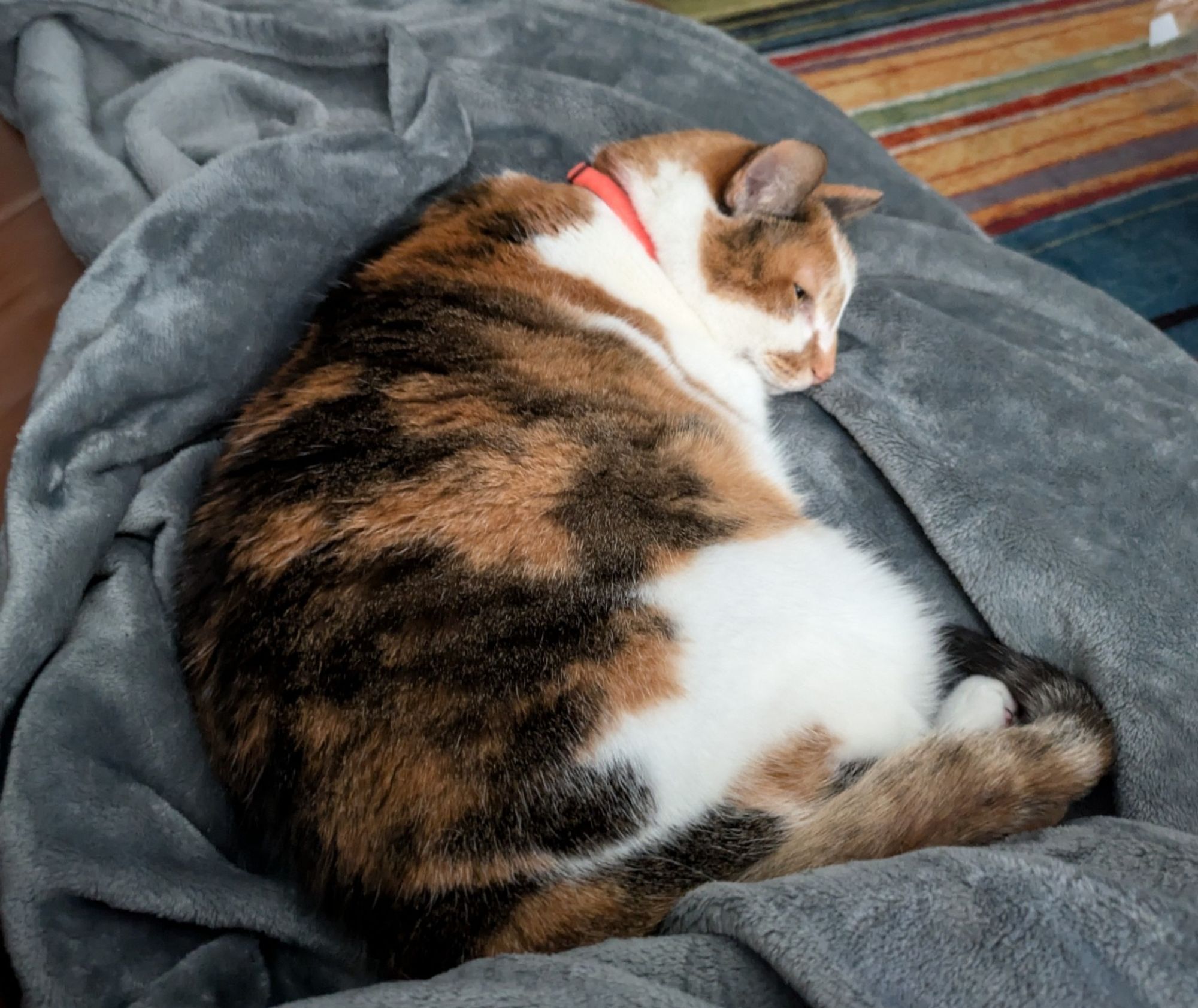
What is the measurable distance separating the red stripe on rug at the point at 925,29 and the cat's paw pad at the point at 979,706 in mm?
1697

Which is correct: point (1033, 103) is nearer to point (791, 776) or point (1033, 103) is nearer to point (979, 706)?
point (979, 706)

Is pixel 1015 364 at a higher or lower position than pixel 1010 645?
higher

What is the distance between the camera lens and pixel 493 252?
1.13m

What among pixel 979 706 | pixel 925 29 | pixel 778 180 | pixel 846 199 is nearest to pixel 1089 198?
pixel 925 29

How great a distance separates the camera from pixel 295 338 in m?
1.21

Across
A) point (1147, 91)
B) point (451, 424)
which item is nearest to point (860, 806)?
point (451, 424)

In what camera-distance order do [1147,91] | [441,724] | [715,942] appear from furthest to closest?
[1147,91], [441,724], [715,942]

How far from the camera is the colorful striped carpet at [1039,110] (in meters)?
1.74

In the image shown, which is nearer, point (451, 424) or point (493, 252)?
point (451, 424)

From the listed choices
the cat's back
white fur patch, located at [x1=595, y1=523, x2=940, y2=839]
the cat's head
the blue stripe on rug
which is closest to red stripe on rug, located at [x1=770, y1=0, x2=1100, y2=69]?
the blue stripe on rug

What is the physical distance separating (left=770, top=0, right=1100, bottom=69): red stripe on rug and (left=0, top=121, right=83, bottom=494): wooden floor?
5.34 feet

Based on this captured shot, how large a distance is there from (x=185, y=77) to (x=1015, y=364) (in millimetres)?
1368

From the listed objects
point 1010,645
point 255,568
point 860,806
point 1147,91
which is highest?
point 1147,91

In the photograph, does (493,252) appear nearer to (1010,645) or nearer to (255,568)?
(255,568)
